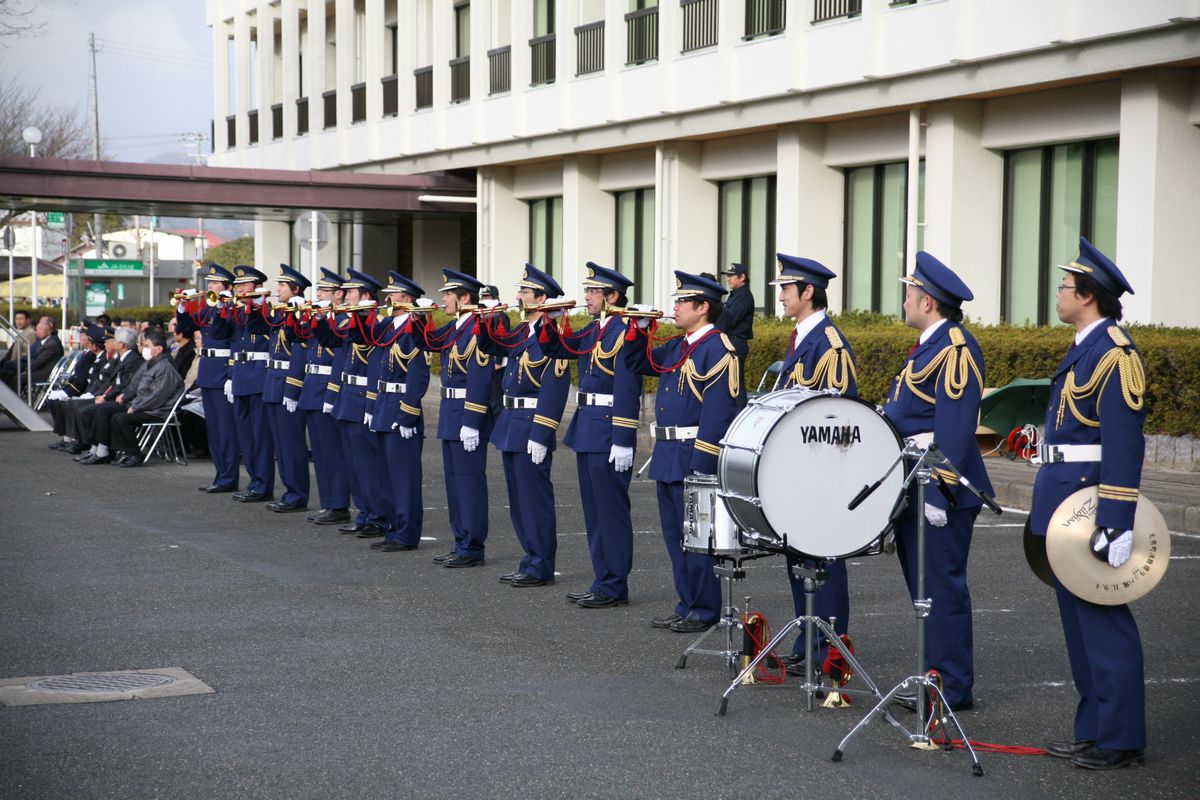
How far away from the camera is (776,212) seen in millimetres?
24250

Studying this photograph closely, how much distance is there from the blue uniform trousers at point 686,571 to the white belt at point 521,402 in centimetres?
179

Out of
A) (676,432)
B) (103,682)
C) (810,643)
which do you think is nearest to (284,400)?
(676,432)

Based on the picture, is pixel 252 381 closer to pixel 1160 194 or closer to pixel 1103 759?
pixel 1160 194

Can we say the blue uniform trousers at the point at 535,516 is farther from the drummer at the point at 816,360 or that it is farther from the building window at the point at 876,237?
the building window at the point at 876,237

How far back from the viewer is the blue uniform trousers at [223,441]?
15.7m

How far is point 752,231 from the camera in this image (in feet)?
83.8

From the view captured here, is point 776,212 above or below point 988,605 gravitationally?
above

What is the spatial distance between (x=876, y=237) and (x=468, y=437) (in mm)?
12741

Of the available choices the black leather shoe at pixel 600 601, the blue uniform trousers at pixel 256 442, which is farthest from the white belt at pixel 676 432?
the blue uniform trousers at pixel 256 442

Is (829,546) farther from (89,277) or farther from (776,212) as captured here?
(89,277)

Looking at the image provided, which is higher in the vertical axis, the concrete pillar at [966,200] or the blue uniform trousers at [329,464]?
the concrete pillar at [966,200]

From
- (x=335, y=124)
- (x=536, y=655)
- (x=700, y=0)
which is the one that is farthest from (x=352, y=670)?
(x=335, y=124)

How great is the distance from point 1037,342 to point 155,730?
1209cm

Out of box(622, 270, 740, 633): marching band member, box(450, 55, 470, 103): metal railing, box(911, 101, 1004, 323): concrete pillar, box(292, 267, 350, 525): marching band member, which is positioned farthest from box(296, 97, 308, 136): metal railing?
box(622, 270, 740, 633): marching band member
